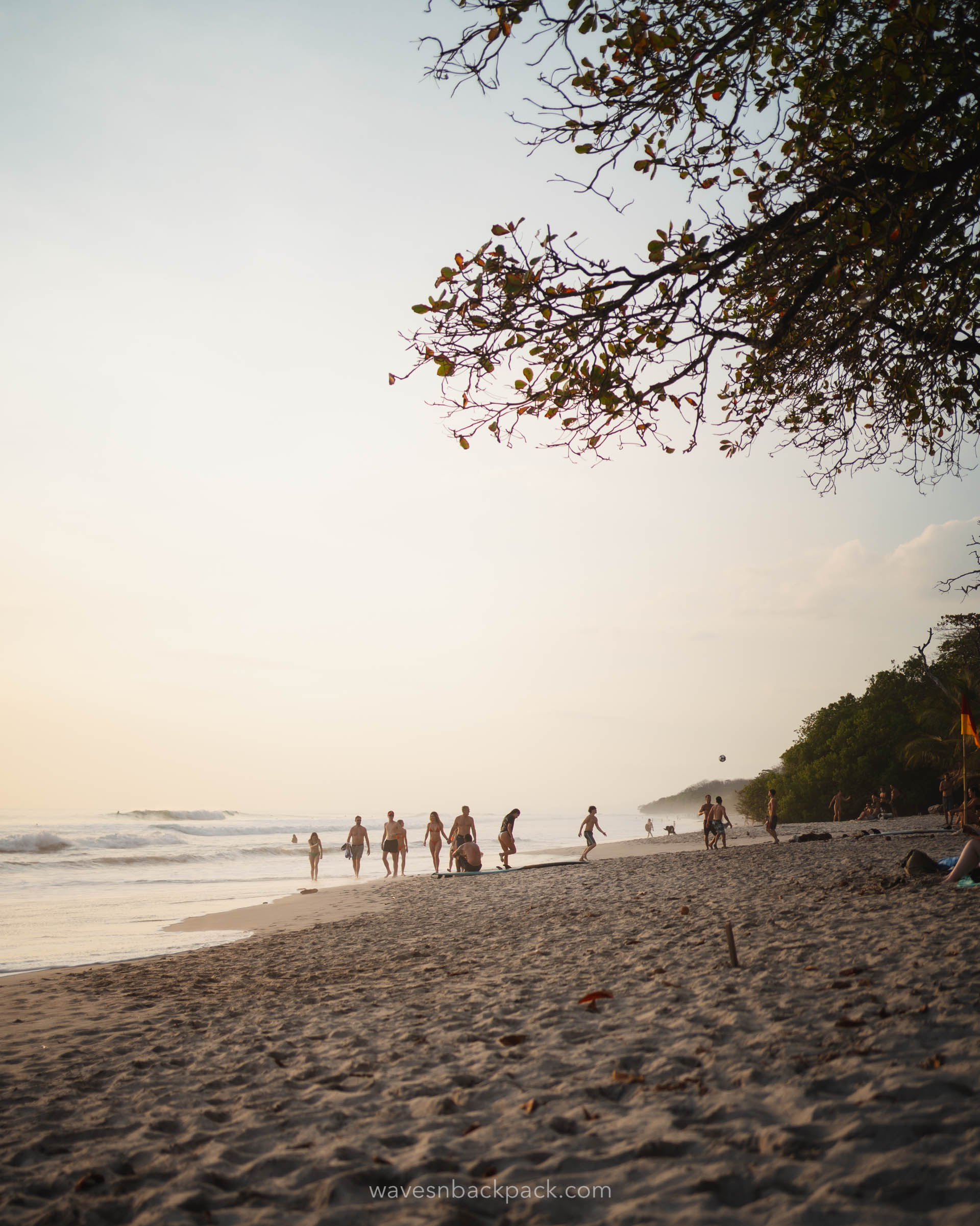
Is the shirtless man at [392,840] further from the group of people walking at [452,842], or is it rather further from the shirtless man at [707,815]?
the shirtless man at [707,815]

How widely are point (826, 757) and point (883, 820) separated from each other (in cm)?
852

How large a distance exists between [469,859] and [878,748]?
28.1 metres

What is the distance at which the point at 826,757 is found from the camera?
3972 cm

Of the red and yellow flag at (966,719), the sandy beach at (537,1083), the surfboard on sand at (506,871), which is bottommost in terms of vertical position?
the surfboard on sand at (506,871)

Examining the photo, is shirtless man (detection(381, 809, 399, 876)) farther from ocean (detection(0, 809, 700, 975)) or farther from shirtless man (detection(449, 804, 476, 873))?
shirtless man (detection(449, 804, 476, 873))

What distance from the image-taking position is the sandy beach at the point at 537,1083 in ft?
9.77

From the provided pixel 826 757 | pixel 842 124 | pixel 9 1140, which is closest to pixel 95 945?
pixel 9 1140

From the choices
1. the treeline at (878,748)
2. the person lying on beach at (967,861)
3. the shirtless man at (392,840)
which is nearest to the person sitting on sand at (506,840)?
the shirtless man at (392,840)

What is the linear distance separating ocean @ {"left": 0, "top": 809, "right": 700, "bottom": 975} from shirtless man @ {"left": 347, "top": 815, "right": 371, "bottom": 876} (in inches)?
24.7

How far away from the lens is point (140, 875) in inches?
1160

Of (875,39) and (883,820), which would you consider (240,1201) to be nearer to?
(875,39)

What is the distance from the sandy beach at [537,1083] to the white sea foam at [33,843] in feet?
122

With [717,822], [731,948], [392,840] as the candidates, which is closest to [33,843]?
[392,840]

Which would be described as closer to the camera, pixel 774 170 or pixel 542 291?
pixel 542 291
